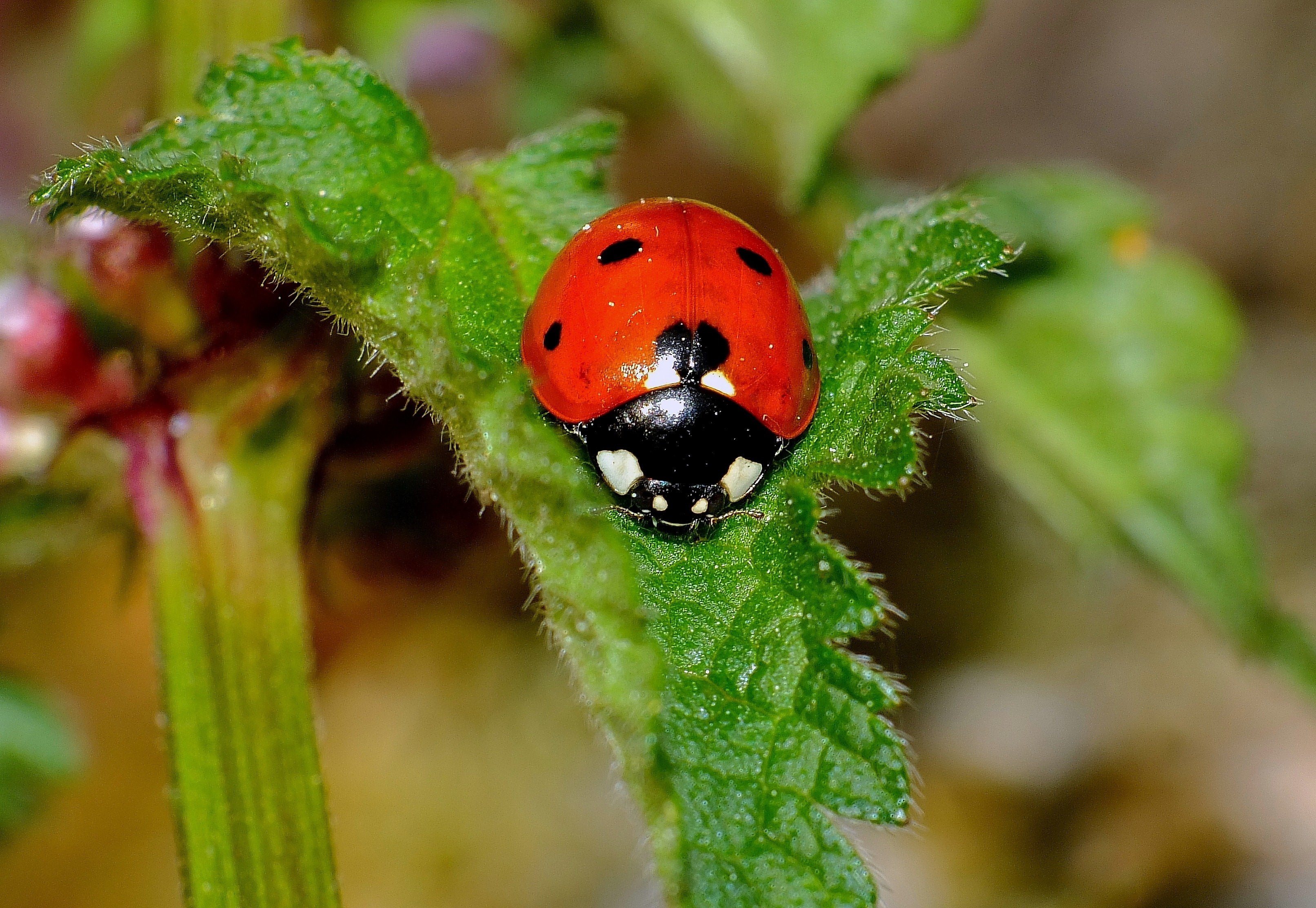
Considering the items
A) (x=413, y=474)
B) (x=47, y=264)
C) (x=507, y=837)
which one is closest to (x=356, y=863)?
(x=507, y=837)

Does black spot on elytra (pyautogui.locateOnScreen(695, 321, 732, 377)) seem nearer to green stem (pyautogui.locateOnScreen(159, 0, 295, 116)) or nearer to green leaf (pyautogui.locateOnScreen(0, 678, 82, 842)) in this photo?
green stem (pyautogui.locateOnScreen(159, 0, 295, 116))

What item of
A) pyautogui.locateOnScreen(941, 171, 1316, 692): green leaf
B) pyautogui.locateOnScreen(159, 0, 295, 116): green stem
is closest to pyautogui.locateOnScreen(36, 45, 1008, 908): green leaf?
pyautogui.locateOnScreen(159, 0, 295, 116): green stem

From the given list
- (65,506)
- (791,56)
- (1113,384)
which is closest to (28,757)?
(65,506)

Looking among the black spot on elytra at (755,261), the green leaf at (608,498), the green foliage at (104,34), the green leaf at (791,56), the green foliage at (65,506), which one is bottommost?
the green leaf at (608,498)

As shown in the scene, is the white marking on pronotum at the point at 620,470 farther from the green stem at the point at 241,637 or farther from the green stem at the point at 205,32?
the green stem at the point at 205,32

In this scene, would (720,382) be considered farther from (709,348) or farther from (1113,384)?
→ (1113,384)

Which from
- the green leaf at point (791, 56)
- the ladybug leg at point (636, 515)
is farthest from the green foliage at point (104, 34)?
the ladybug leg at point (636, 515)

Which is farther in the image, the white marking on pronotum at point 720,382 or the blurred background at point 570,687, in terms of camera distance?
the blurred background at point 570,687

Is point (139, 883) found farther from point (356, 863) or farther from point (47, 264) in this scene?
point (47, 264)
